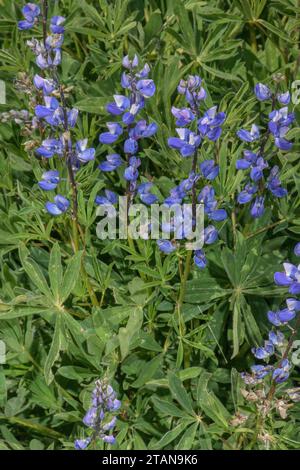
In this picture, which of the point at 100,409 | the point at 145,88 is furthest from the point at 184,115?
the point at 100,409

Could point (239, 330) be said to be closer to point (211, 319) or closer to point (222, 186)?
point (211, 319)

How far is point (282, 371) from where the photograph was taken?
196cm

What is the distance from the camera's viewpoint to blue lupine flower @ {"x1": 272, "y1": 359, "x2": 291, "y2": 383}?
195 centimetres

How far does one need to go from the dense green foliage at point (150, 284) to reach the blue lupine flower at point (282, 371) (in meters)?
0.19

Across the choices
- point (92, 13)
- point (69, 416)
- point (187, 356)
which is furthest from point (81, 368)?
point (92, 13)

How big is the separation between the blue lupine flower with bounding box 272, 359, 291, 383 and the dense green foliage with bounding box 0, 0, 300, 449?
7.3 inches

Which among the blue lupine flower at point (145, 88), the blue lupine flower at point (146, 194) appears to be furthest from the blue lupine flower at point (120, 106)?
the blue lupine flower at point (146, 194)

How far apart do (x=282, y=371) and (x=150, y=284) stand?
1.60 ft

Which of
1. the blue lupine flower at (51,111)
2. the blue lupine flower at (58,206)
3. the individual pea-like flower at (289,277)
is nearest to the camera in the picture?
the individual pea-like flower at (289,277)

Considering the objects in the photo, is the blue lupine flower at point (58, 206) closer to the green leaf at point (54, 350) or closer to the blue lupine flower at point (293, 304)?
the green leaf at point (54, 350)

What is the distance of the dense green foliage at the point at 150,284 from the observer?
2.20 metres

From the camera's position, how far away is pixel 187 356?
238 centimetres

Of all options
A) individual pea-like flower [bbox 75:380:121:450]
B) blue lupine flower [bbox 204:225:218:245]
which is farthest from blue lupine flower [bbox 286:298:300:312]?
individual pea-like flower [bbox 75:380:121:450]

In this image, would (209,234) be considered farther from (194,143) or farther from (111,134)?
(111,134)
